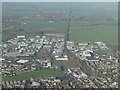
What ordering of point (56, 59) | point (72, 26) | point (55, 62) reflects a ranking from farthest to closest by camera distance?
point (72, 26) → point (56, 59) → point (55, 62)

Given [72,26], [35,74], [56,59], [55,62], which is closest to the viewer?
[35,74]

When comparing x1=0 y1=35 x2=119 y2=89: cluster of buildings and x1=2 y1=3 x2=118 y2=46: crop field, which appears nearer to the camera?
x1=0 y1=35 x2=119 y2=89: cluster of buildings

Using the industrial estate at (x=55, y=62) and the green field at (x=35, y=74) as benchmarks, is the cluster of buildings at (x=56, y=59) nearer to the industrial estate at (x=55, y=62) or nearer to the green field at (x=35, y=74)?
the industrial estate at (x=55, y=62)

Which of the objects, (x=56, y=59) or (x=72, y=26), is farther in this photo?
(x=72, y=26)

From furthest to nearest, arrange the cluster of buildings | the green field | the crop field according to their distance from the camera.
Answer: the crop field < the green field < the cluster of buildings

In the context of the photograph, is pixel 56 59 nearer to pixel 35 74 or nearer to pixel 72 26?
pixel 35 74

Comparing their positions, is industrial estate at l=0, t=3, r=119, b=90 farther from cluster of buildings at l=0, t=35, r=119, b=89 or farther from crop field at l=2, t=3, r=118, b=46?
crop field at l=2, t=3, r=118, b=46

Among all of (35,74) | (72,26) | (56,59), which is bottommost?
(35,74)

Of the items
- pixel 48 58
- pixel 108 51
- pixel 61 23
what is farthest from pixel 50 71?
pixel 61 23

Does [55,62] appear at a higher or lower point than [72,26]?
lower

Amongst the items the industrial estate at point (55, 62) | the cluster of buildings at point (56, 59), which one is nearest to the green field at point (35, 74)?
the industrial estate at point (55, 62)

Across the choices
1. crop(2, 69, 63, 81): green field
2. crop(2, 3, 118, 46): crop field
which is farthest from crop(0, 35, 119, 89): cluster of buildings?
crop(2, 3, 118, 46): crop field

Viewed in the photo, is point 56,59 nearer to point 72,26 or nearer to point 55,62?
point 55,62

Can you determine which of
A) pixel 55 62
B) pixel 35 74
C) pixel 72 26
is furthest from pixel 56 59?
pixel 72 26
